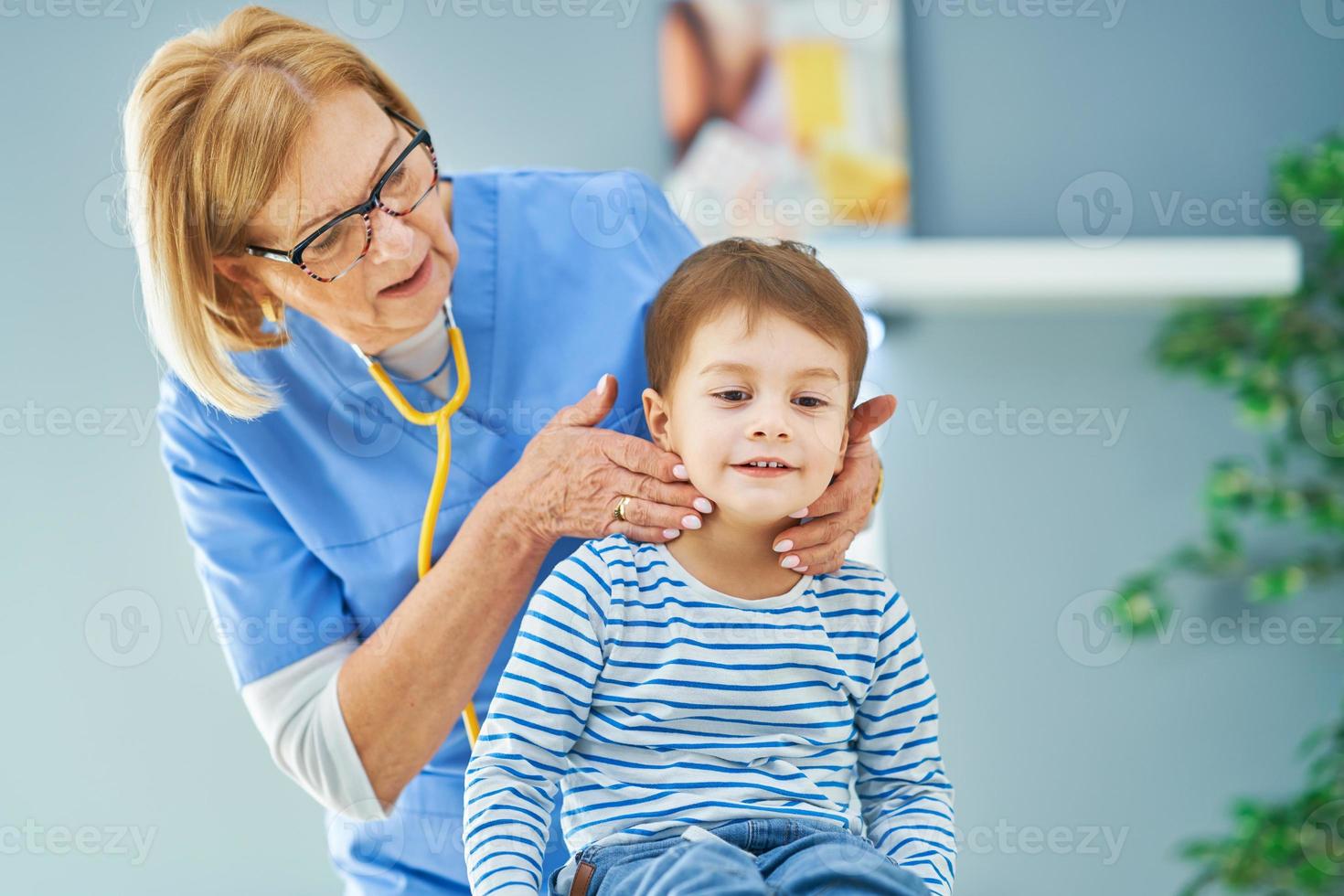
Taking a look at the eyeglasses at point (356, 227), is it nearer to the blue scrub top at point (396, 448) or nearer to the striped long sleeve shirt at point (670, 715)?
the blue scrub top at point (396, 448)

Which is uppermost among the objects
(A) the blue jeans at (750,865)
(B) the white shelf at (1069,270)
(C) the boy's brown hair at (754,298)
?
(B) the white shelf at (1069,270)

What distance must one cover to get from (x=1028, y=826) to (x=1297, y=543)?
81cm

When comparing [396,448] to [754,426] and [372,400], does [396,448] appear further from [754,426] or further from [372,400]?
[754,426]

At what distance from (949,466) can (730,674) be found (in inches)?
62.3

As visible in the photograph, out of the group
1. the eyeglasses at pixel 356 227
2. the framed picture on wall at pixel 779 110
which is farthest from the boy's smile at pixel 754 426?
the framed picture on wall at pixel 779 110

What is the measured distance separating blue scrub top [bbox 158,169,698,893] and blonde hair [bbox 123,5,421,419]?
97mm

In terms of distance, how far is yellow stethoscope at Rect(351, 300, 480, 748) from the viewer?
4.12 feet

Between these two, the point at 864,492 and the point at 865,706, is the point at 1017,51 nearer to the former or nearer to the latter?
the point at 864,492

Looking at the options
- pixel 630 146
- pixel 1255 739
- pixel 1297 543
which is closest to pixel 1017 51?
pixel 630 146

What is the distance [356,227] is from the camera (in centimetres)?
118

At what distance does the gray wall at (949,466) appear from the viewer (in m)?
2.19

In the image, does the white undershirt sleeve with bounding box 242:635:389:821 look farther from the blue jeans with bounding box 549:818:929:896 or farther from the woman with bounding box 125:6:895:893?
the blue jeans with bounding box 549:818:929:896

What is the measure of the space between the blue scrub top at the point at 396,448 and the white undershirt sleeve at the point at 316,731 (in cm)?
2

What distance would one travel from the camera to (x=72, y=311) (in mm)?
2199
